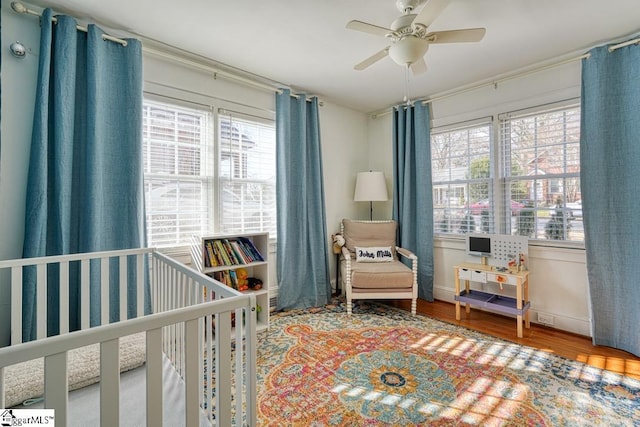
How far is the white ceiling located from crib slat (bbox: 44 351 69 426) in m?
2.00

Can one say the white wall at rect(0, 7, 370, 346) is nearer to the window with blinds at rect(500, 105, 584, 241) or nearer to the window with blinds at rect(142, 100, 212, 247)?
the window with blinds at rect(142, 100, 212, 247)

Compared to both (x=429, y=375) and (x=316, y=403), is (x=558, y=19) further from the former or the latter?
(x=316, y=403)

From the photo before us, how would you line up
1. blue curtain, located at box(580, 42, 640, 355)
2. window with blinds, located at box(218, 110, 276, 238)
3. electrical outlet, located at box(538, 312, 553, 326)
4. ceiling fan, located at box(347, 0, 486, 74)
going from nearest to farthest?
ceiling fan, located at box(347, 0, 486, 74) → blue curtain, located at box(580, 42, 640, 355) → electrical outlet, located at box(538, 312, 553, 326) → window with blinds, located at box(218, 110, 276, 238)

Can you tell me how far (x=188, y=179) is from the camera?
2627 mm

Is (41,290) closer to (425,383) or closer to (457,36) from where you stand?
(425,383)

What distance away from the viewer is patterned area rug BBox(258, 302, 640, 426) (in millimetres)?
1573

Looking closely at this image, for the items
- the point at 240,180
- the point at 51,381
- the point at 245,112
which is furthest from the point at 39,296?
the point at 245,112

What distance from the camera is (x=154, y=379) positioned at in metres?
0.83

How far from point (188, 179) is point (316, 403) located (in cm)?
201

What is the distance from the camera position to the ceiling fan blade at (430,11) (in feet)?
4.84

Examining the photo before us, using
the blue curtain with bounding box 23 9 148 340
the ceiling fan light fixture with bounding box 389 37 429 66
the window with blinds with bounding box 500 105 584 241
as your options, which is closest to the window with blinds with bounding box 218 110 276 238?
the blue curtain with bounding box 23 9 148 340

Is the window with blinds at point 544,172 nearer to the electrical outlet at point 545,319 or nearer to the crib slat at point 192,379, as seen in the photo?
the electrical outlet at point 545,319

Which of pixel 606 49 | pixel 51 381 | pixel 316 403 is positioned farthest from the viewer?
pixel 606 49

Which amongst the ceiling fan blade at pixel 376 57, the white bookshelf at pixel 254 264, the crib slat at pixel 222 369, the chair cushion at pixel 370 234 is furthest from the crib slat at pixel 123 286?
the chair cushion at pixel 370 234
